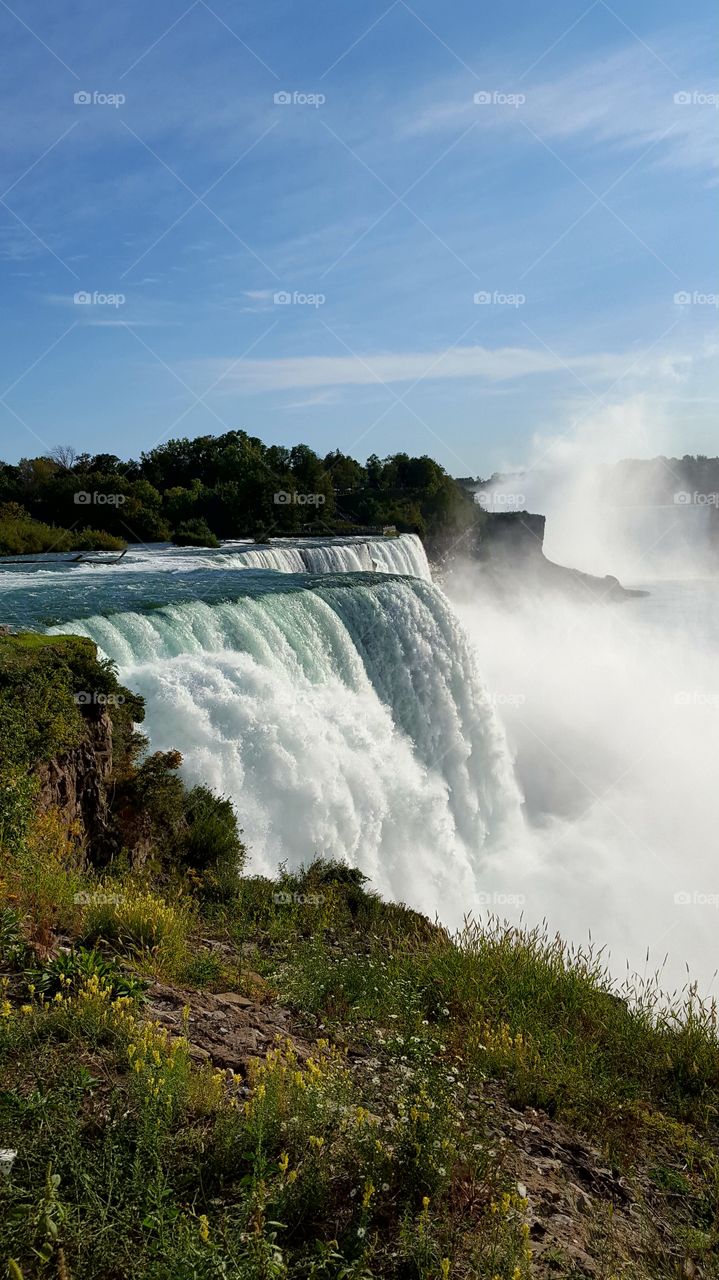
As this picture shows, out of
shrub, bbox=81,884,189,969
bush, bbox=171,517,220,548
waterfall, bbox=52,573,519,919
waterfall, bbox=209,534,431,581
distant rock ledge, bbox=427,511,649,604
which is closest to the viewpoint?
shrub, bbox=81,884,189,969

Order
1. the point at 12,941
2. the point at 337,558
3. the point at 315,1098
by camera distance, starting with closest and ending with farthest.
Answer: the point at 315,1098 → the point at 12,941 → the point at 337,558

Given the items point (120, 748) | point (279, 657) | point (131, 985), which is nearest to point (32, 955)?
point (131, 985)

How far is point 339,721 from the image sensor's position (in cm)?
1339
